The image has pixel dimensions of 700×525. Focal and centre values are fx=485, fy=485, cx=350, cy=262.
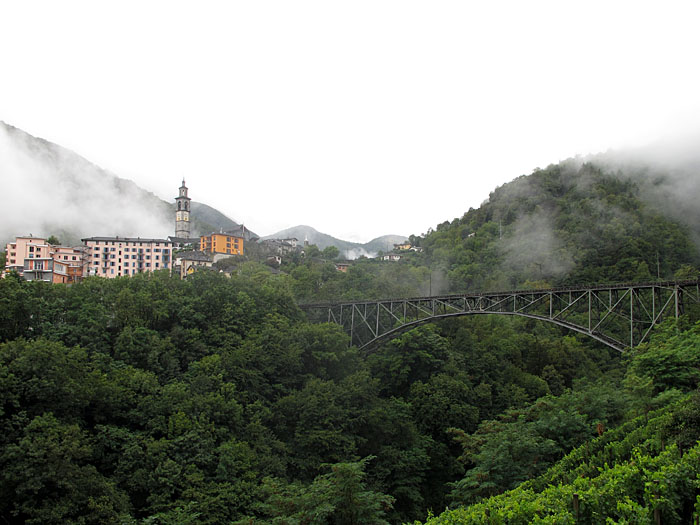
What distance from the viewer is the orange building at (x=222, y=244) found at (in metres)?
58.0

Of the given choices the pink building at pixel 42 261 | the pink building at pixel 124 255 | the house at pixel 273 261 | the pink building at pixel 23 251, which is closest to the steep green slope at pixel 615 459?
the pink building at pixel 42 261

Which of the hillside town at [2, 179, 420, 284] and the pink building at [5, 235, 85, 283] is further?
the hillside town at [2, 179, 420, 284]

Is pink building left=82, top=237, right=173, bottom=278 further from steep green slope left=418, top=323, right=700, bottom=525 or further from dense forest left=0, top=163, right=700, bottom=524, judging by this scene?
steep green slope left=418, top=323, right=700, bottom=525

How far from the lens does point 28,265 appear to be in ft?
136

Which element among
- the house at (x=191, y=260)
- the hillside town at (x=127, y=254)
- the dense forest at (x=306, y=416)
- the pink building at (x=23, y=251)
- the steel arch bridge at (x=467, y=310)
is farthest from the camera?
the house at (x=191, y=260)

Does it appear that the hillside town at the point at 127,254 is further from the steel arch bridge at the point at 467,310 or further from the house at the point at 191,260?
the steel arch bridge at the point at 467,310

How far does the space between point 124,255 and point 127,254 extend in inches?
13.2

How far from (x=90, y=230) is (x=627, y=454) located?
3530 inches

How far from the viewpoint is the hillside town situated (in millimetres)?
43781

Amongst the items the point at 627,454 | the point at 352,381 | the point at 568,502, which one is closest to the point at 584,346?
the point at 352,381

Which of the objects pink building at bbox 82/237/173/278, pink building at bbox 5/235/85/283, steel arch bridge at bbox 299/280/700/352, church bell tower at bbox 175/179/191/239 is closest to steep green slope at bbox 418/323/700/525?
steel arch bridge at bbox 299/280/700/352

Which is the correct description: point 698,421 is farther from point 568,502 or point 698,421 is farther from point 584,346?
point 584,346

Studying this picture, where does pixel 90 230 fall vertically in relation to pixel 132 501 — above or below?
above

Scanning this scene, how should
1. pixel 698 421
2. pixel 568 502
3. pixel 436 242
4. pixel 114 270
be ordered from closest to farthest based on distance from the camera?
1. pixel 568 502
2. pixel 698 421
3. pixel 114 270
4. pixel 436 242
